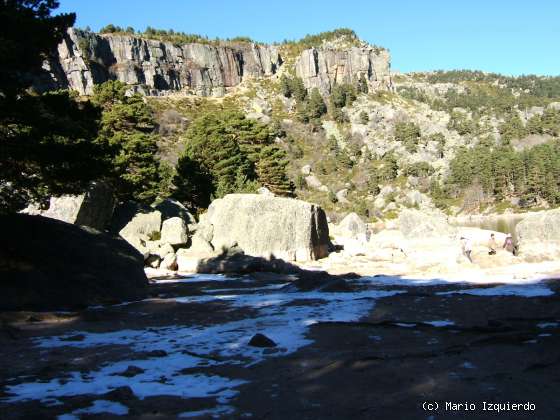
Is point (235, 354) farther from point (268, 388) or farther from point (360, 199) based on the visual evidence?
point (360, 199)

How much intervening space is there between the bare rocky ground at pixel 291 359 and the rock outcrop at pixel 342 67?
144722 mm

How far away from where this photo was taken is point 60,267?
38.2ft

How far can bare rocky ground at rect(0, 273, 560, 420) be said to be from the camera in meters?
4.21

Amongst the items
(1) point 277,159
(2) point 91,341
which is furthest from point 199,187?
(2) point 91,341

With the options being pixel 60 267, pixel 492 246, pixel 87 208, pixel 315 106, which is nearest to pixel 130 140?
pixel 87 208

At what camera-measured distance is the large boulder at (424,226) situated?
29.7 metres

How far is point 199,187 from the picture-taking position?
3609 cm

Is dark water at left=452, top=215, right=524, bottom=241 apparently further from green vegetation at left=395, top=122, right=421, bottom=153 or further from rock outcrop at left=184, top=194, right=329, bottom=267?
green vegetation at left=395, top=122, right=421, bottom=153

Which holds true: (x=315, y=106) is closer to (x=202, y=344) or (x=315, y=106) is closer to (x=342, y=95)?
(x=342, y=95)

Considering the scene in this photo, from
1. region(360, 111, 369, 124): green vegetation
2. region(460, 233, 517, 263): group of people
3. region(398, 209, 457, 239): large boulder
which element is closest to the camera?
region(460, 233, 517, 263): group of people

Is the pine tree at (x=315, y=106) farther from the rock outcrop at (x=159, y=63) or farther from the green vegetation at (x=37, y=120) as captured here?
the green vegetation at (x=37, y=120)

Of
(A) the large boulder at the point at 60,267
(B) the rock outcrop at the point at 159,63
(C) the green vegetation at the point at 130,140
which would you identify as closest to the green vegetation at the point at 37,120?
(A) the large boulder at the point at 60,267

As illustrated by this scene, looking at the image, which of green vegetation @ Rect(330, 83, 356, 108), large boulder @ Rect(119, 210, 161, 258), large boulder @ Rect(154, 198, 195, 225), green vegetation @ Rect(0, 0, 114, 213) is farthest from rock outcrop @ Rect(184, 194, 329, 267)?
green vegetation @ Rect(330, 83, 356, 108)

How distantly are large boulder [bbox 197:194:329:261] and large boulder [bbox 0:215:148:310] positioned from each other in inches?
344
